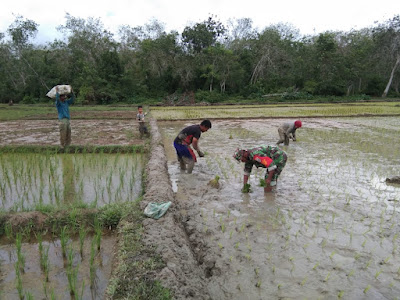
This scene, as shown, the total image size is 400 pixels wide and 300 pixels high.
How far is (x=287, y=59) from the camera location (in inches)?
1201

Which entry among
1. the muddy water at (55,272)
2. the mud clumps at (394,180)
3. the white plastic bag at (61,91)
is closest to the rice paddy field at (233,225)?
the muddy water at (55,272)

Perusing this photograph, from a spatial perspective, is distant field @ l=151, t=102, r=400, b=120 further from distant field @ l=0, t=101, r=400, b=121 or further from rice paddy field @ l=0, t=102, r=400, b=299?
rice paddy field @ l=0, t=102, r=400, b=299

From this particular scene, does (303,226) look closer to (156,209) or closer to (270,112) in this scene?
(156,209)

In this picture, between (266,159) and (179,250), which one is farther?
(266,159)

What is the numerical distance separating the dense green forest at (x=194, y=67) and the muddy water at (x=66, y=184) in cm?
2140

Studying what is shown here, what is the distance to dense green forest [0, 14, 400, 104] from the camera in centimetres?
2758

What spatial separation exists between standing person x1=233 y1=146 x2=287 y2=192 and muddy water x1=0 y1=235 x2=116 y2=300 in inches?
83.2

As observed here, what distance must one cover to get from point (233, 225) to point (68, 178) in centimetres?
305

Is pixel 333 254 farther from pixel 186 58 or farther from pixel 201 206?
pixel 186 58

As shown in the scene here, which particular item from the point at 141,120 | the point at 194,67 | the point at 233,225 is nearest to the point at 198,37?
the point at 194,67

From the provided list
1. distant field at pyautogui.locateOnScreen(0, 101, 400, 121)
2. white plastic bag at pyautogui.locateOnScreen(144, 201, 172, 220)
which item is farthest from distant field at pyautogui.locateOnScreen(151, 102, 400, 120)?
white plastic bag at pyautogui.locateOnScreen(144, 201, 172, 220)

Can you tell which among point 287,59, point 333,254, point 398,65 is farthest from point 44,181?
point 398,65

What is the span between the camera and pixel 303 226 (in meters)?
3.29

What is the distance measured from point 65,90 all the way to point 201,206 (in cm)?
448
